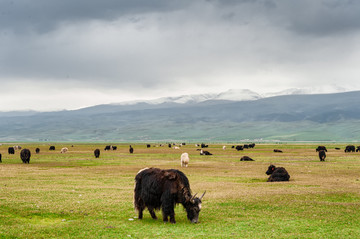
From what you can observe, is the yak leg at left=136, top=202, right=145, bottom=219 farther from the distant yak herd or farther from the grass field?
the grass field

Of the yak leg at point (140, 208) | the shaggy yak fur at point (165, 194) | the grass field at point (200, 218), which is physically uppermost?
the shaggy yak fur at point (165, 194)

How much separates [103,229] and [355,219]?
36.0ft

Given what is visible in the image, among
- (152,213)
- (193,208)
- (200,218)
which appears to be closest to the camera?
(193,208)

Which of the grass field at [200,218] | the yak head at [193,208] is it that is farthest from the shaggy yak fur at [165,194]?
the grass field at [200,218]

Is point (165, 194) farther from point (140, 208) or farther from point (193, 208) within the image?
point (140, 208)

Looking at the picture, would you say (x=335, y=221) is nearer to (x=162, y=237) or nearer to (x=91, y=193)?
(x=162, y=237)

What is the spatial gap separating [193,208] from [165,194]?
132 centimetres

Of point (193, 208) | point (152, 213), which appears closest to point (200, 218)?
point (193, 208)

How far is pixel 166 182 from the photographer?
16266 millimetres

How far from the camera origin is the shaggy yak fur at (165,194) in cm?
1593

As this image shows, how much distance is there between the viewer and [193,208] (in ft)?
52.3

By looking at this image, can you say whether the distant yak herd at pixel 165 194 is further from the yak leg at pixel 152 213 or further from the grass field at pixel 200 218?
the grass field at pixel 200 218

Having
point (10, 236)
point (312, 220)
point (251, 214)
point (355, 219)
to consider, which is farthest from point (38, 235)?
point (355, 219)

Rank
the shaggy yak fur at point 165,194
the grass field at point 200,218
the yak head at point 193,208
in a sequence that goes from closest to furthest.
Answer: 1. the grass field at point 200,218
2. the yak head at point 193,208
3. the shaggy yak fur at point 165,194
